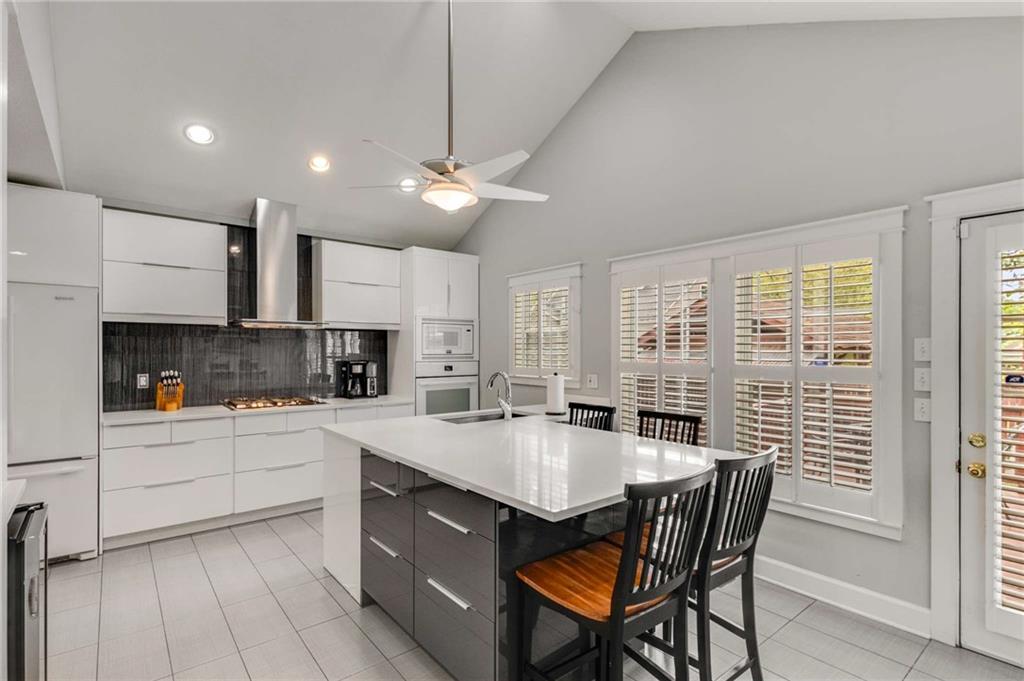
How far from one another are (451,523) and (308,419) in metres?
2.66

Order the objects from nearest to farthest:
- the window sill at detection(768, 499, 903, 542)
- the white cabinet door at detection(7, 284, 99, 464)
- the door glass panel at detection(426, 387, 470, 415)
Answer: the window sill at detection(768, 499, 903, 542) < the white cabinet door at detection(7, 284, 99, 464) < the door glass panel at detection(426, 387, 470, 415)

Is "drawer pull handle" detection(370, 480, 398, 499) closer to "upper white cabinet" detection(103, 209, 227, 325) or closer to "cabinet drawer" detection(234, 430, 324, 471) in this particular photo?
"cabinet drawer" detection(234, 430, 324, 471)

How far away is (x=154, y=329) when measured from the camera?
13.3 feet

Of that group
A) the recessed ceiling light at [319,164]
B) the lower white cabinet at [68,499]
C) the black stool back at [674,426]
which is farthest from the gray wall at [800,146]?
the lower white cabinet at [68,499]

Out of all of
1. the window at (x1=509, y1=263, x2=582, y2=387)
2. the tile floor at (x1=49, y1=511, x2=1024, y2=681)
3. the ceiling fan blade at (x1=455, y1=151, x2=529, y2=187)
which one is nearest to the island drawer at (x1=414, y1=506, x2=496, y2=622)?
the tile floor at (x1=49, y1=511, x2=1024, y2=681)

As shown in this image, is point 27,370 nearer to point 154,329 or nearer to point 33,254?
point 33,254

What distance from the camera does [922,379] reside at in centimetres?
240

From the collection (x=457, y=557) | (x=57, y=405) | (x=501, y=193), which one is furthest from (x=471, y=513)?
(x=57, y=405)

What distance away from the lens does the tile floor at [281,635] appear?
2172 millimetres

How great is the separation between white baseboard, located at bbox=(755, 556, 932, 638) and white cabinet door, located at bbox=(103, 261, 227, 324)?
427 centimetres

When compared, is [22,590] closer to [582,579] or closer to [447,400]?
[582,579]

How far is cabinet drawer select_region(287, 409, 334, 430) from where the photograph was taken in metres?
4.12

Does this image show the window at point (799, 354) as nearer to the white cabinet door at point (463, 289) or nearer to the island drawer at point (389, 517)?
the island drawer at point (389, 517)

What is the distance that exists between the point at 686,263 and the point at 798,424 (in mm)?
1207
